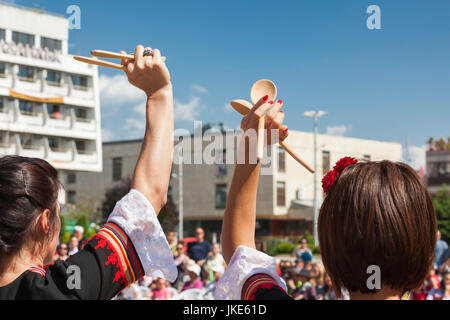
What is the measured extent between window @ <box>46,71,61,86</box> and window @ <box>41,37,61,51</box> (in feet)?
5.42

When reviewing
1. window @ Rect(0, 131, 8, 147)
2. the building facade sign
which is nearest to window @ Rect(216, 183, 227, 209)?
the building facade sign

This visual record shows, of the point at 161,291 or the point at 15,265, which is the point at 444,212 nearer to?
the point at 161,291

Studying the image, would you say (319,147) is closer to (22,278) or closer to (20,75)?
(20,75)

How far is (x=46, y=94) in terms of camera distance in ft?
126

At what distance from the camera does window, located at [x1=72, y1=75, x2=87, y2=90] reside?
40.3 meters

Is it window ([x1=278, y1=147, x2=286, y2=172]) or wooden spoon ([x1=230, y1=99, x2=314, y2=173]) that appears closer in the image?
wooden spoon ([x1=230, y1=99, x2=314, y2=173])

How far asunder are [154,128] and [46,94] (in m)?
38.7

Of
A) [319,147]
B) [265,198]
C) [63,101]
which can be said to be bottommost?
[265,198]

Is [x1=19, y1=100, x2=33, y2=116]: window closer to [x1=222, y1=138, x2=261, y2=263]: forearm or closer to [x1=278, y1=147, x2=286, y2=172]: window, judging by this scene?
[x1=278, y1=147, x2=286, y2=172]: window

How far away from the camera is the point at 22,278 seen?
1.45m

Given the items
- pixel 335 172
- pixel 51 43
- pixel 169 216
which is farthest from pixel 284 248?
pixel 335 172

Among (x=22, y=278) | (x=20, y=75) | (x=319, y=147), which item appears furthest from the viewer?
(x=319, y=147)
